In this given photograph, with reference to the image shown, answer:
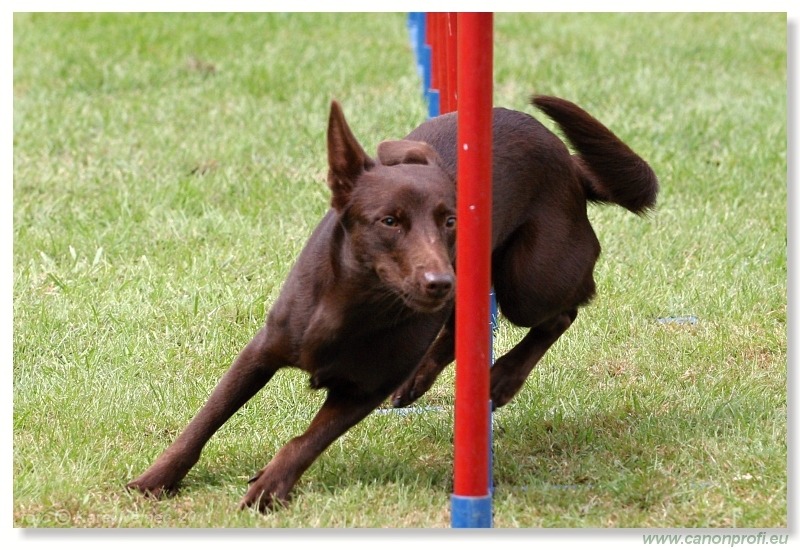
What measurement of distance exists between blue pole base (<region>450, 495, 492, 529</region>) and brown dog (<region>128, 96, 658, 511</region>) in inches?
19.3

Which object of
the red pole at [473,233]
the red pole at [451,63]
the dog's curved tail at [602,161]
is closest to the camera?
the red pole at [473,233]

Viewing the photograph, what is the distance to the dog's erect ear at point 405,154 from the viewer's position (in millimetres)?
3479

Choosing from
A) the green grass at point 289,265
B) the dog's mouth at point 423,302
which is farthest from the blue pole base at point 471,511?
the dog's mouth at point 423,302

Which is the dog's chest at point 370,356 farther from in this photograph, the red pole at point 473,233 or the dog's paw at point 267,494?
the red pole at point 473,233

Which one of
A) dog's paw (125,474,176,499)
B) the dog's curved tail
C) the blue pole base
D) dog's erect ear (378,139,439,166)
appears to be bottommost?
dog's paw (125,474,176,499)

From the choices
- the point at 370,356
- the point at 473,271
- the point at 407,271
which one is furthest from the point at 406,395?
the point at 473,271

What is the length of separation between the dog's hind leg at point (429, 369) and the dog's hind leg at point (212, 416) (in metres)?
0.69

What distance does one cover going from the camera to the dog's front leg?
3.46 metres

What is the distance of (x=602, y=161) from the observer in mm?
4148

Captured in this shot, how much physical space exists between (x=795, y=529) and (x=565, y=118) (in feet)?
4.80

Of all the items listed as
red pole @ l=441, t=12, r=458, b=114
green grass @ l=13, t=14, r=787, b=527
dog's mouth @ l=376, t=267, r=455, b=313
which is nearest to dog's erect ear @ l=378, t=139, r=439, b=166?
dog's mouth @ l=376, t=267, r=455, b=313

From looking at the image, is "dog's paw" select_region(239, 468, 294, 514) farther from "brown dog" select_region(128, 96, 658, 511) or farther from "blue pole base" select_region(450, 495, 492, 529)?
"blue pole base" select_region(450, 495, 492, 529)

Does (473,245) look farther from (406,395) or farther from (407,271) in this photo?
(406,395)

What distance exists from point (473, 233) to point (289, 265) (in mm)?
2646
